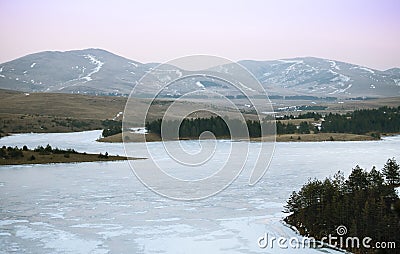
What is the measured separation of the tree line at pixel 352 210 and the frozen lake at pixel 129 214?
35.5 inches

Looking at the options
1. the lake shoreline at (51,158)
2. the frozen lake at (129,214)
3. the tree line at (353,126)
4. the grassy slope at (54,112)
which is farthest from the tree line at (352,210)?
the grassy slope at (54,112)

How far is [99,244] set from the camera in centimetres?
1468

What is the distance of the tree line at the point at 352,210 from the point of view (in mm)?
13789

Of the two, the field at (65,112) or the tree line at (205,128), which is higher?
the field at (65,112)

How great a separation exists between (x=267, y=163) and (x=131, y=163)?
10005 millimetres

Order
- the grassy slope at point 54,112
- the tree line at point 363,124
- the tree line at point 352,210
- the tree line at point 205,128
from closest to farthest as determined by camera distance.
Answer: the tree line at point 352,210
the tree line at point 205,128
the tree line at point 363,124
the grassy slope at point 54,112

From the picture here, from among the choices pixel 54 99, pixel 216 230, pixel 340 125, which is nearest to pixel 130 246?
pixel 216 230

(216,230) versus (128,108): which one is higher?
(128,108)

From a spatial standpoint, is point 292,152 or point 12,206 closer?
point 12,206

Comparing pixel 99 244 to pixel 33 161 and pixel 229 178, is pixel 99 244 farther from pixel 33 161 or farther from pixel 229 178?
pixel 33 161

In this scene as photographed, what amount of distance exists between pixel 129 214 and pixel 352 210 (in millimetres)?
8498

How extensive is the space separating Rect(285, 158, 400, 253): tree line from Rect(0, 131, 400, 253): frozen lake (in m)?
0.90

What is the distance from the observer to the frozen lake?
48.1ft

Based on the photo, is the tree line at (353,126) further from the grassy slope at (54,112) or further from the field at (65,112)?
the grassy slope at (54,112)
